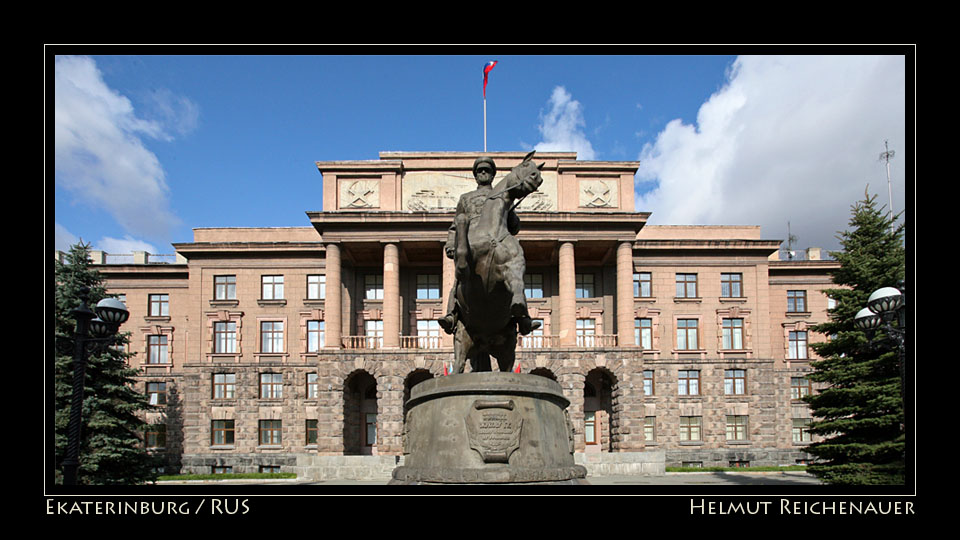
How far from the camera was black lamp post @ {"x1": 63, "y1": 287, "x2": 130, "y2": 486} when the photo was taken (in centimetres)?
1407

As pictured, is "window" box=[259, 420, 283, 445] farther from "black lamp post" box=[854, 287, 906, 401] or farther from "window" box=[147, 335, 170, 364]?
"black lamp post" box=[854, 287, 906, 401]

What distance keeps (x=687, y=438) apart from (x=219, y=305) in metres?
32.4

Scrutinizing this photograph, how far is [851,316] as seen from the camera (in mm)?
24047

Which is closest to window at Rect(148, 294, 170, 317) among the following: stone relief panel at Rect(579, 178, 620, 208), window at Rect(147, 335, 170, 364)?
window at Rect(147, 335, 170, 364)

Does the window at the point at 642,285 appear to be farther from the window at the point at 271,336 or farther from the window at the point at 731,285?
the window at the point at 271,336

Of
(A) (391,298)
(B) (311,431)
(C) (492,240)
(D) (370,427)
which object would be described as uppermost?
(C) (492,240)

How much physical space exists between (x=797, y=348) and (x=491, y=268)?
153ft

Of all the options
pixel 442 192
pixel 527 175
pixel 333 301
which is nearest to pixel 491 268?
pixel 527 175

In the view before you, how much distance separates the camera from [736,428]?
156 feet

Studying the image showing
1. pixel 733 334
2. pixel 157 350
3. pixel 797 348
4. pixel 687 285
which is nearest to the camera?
pixel 733 334

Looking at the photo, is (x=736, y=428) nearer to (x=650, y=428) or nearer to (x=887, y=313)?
(x=650, y=428)

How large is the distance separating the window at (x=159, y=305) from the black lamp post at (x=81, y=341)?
3727 centimetres

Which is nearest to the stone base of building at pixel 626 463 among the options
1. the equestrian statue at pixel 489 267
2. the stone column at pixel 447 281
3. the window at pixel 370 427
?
the stone column at pixel 447 281

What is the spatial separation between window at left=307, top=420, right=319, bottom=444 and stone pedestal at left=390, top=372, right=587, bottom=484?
39.8 meters
